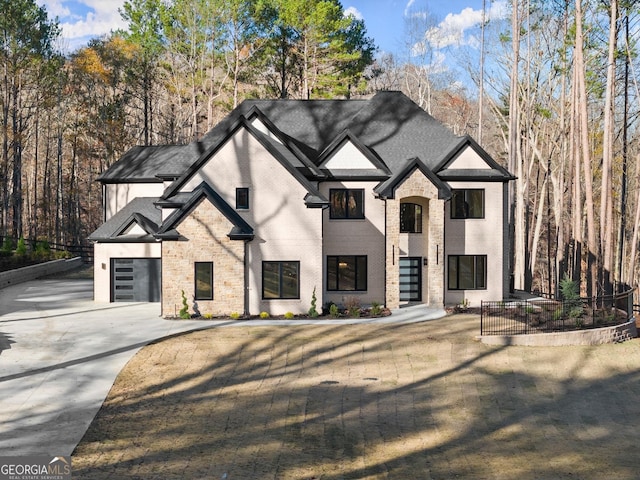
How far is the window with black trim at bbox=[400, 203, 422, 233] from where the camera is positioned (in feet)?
92.2

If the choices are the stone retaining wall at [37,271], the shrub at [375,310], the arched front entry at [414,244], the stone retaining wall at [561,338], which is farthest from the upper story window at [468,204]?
the stone retaining wall at [37,271]

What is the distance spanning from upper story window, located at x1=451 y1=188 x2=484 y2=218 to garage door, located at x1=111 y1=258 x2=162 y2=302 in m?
13.4

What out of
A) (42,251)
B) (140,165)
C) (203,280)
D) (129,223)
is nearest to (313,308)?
(203,280)

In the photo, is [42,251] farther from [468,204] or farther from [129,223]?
[468,204]

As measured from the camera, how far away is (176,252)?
962 inches

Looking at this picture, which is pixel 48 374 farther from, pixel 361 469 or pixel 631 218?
pixel 631 218

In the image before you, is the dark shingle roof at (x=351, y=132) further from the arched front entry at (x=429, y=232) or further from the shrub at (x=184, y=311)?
Answer: the shrub at (x=184, y=311)

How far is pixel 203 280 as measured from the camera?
24750mm

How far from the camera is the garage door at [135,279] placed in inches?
1141

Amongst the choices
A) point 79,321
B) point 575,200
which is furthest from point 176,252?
point 575,200

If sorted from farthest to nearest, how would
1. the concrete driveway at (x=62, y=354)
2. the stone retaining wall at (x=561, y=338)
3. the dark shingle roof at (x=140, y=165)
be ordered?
the dark shingle roof at (x=140, y=165), the stone retaining wall at (x=561, y=338), the concrete driveway at (x=62, y=354)
